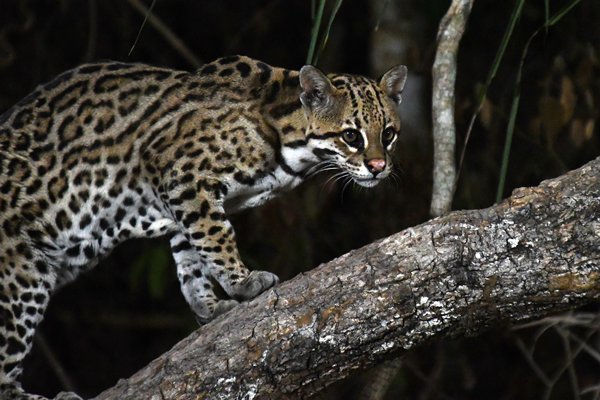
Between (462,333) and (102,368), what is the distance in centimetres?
600

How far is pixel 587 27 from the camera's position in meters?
7.32

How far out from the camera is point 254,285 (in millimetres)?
4793

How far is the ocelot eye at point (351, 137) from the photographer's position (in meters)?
4.95

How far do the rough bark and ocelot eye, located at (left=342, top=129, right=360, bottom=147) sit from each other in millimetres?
1184

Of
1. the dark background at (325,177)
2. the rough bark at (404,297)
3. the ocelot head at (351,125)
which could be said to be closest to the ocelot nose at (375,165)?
the ocelot head at (351,125)

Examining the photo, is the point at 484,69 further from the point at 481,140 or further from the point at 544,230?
the point at 544,230

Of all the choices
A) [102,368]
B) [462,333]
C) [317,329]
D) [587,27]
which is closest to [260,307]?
[317,329]

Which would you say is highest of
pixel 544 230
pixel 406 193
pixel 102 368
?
pixel 544 230

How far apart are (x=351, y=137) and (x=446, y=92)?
43 centimetres

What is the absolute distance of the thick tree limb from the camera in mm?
4727

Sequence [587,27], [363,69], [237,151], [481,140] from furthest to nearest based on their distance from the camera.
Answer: [363,69] < [481,140] < [587,27] < [237,151]

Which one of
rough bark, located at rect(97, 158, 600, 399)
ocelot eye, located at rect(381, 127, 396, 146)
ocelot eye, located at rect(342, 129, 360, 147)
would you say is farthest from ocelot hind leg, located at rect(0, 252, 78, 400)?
ocelot eye, located at rect(381, 127, 396, 146)

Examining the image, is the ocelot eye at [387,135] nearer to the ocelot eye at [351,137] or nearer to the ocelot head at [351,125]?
the ocelot head at [351,125]

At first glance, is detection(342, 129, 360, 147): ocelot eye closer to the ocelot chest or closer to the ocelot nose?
the ocelot nose
